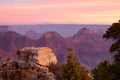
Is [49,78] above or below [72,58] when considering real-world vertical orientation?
below

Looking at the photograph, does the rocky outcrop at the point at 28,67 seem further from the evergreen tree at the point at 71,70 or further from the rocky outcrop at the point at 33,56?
the evergreen tree at the point at 71,70

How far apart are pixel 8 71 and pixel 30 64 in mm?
5559

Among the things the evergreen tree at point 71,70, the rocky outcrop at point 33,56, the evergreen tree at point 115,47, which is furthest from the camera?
the rocky outcrop at point 33,56

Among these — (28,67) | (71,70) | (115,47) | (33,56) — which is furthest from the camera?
(33,56)

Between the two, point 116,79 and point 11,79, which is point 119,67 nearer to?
point 116,79

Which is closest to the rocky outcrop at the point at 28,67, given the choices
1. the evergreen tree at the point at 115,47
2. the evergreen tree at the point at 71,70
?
the evergreen tree at the point at 71,70

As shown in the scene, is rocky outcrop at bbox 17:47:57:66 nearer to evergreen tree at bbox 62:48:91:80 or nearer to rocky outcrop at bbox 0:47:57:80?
rocky outcrop at bbox 0:47:57:80

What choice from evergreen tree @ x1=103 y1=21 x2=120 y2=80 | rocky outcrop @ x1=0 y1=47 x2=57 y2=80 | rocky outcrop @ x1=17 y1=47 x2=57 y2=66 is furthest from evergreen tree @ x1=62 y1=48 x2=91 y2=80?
rocky outcrop @ x1=17 y1=47 x2=57 y2=66

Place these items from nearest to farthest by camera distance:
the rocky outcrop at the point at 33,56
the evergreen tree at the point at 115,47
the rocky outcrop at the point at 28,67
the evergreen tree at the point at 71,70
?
the evergreen tree at the point at 115,47
the evergreen tree at the point at 71,70
the rocky outcrop at the point at 28,67
the rocky outcrop at the point at 33,56

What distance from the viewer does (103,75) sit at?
36156 mm

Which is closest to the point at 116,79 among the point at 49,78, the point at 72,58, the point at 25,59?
the point at 72,58

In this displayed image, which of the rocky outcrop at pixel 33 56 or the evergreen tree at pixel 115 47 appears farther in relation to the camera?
the rocky outcrop at pixel 33 56

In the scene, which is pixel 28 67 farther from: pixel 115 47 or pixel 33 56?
pixel 115 47

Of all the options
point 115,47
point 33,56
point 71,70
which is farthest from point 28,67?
point 115,47
